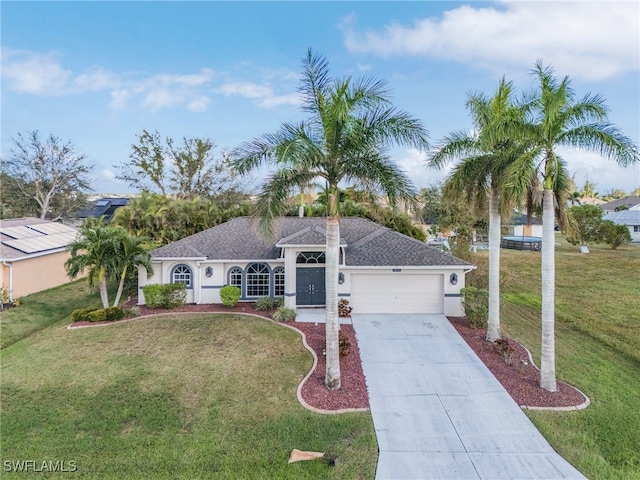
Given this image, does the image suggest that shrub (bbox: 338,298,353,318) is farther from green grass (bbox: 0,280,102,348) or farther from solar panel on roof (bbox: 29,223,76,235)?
solar panel on roof (bbox: 29,223,76,235)

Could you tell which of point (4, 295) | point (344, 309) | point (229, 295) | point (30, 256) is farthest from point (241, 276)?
point (30, 256)

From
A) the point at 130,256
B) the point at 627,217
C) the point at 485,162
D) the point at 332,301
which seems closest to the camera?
the point at 332,301

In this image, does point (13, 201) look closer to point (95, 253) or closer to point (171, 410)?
point (95, 253)

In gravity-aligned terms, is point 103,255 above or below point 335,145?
below

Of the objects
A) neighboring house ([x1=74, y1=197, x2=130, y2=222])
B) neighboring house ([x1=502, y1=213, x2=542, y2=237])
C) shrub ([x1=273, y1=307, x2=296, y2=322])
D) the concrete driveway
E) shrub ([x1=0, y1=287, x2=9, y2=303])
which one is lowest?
the concrete driveway

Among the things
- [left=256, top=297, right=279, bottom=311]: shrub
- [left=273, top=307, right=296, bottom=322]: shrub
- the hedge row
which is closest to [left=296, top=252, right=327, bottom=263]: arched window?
[left=256, top=297, right=279, bottom=311]: shrub

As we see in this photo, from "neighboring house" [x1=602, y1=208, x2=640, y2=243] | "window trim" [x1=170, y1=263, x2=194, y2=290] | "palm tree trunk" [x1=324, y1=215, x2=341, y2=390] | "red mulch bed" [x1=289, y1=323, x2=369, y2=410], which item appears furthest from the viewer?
"neighboring house" [x1=602, y1=208, x2=640, y2=243]

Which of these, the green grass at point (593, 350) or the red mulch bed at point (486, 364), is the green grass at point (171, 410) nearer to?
the red mulch bed at point (486, 364)
